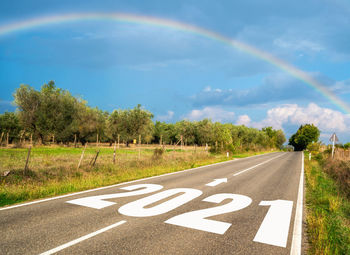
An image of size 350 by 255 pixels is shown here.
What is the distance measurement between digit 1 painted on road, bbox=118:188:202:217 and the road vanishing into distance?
0.02m

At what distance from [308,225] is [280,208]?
1315 millimetres

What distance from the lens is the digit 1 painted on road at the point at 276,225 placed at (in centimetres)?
422

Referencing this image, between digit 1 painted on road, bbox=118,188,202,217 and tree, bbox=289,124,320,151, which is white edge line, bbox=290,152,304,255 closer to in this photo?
digit 1 painted on road, bbox=118,188,202,217

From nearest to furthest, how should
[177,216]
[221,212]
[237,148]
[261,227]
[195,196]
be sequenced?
[261,227] → [177,216] → [221,212] → [195,196] → [237,148]

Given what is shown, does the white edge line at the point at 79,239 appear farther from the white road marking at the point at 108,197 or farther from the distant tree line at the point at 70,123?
the distant tree line at the point at 70,123

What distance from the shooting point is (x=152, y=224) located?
188 inches

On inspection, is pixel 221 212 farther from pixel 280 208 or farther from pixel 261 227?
pixel 280 208

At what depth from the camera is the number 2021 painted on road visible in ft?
15.1

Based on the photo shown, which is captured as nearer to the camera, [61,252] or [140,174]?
[61,252]

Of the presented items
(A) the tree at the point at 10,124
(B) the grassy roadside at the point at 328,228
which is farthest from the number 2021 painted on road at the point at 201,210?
(A) the tree at the point at 10,124

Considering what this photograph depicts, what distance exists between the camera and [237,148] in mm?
40656

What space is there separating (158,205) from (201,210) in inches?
46.6

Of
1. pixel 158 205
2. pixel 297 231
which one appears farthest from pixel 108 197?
pixel 297 231

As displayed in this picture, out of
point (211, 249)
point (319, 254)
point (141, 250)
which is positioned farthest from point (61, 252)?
point (319, 254)
